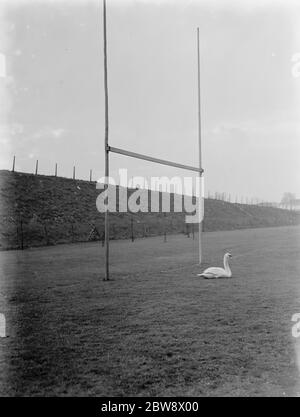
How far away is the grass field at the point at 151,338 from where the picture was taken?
4.15m

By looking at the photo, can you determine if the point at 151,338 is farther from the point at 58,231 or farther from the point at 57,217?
the point at 57,217

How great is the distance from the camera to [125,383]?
4152 millimetres

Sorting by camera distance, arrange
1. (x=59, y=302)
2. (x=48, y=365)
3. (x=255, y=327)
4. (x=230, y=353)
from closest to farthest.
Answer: (x=48, y=365) < (x=230, y=353) < (x=255, y=327) < (x=59, y=302)

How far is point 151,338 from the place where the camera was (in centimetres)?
562

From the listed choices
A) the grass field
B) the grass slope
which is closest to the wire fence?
the grass slope

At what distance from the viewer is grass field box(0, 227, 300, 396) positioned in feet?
13.6

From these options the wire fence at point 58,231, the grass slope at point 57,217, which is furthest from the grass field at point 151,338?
the grass slope at point 57,217

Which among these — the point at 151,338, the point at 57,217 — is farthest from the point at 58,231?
the point at 151,338

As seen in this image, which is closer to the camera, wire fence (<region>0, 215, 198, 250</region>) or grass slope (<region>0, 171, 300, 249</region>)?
wire fence (<region>0, 215, 198, 250</region>)

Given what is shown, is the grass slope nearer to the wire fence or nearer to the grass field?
the wire fence

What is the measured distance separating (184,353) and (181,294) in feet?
12.3

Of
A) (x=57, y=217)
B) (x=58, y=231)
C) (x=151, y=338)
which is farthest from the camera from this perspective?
(x=57, y=217)
